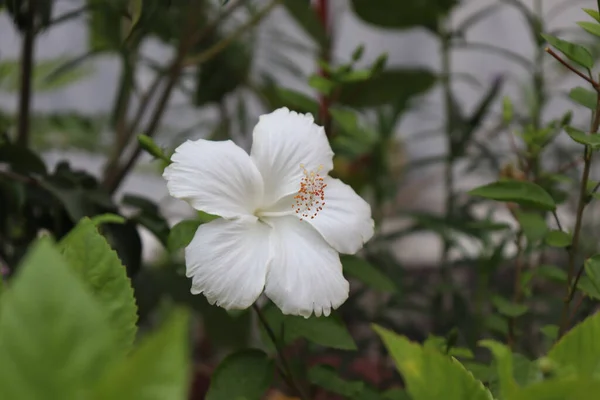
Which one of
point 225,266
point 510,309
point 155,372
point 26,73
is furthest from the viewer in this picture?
point 26,73

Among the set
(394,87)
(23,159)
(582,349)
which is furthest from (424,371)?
(394,87)

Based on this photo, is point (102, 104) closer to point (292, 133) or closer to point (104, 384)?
point (292, 133)

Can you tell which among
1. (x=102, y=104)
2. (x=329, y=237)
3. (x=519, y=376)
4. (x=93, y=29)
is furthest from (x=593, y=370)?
(x=102, y=104)

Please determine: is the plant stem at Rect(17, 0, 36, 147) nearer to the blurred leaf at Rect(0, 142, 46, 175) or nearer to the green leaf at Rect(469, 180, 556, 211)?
the blurred leaf at Rect(0, 142, 46, 175)

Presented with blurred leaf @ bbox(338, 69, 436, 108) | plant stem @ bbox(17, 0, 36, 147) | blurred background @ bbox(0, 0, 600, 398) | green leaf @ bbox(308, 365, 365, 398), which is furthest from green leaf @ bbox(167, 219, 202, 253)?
blurred leaf @ bbox(338, 69, 436, 108)

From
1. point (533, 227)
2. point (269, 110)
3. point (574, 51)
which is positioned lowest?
point (269, 110)

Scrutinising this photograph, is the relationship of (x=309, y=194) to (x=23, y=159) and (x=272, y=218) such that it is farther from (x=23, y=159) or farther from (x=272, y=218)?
(x=23, y=159)
